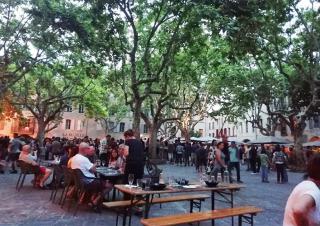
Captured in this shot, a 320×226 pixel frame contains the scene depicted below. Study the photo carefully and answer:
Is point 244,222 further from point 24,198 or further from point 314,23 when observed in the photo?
point 314,23

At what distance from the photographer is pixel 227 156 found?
14.3 m

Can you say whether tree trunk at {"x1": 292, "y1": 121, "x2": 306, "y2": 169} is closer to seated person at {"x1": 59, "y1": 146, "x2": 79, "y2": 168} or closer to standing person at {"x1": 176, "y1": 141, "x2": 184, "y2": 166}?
standing person at {"x1": 176, "y1": 141, "x2": 184, "y2": 166}

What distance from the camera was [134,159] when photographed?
805cm

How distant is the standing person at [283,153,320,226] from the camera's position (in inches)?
112

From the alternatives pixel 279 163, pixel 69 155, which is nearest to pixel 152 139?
pixel 279 163

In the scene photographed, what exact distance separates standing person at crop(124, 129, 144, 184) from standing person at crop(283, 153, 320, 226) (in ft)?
17.2

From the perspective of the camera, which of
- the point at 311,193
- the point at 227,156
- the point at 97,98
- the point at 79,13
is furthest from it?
the point at 97,98

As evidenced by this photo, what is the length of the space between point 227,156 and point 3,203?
28.1 ft

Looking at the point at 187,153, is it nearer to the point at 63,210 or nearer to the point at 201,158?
the point at 201,158

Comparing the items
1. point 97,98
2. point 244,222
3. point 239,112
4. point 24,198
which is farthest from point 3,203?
point 239,112

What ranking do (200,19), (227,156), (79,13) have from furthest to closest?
(79,13) → (227,156) → (200,19)

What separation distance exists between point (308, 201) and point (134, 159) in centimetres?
552

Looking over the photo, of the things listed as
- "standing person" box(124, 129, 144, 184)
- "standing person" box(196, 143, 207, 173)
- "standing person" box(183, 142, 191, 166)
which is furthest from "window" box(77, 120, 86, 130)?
"standing person" box(124, 129, 144, 184)

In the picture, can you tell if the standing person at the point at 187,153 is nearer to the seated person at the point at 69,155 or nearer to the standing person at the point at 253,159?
the standing person at the point at 253,159
